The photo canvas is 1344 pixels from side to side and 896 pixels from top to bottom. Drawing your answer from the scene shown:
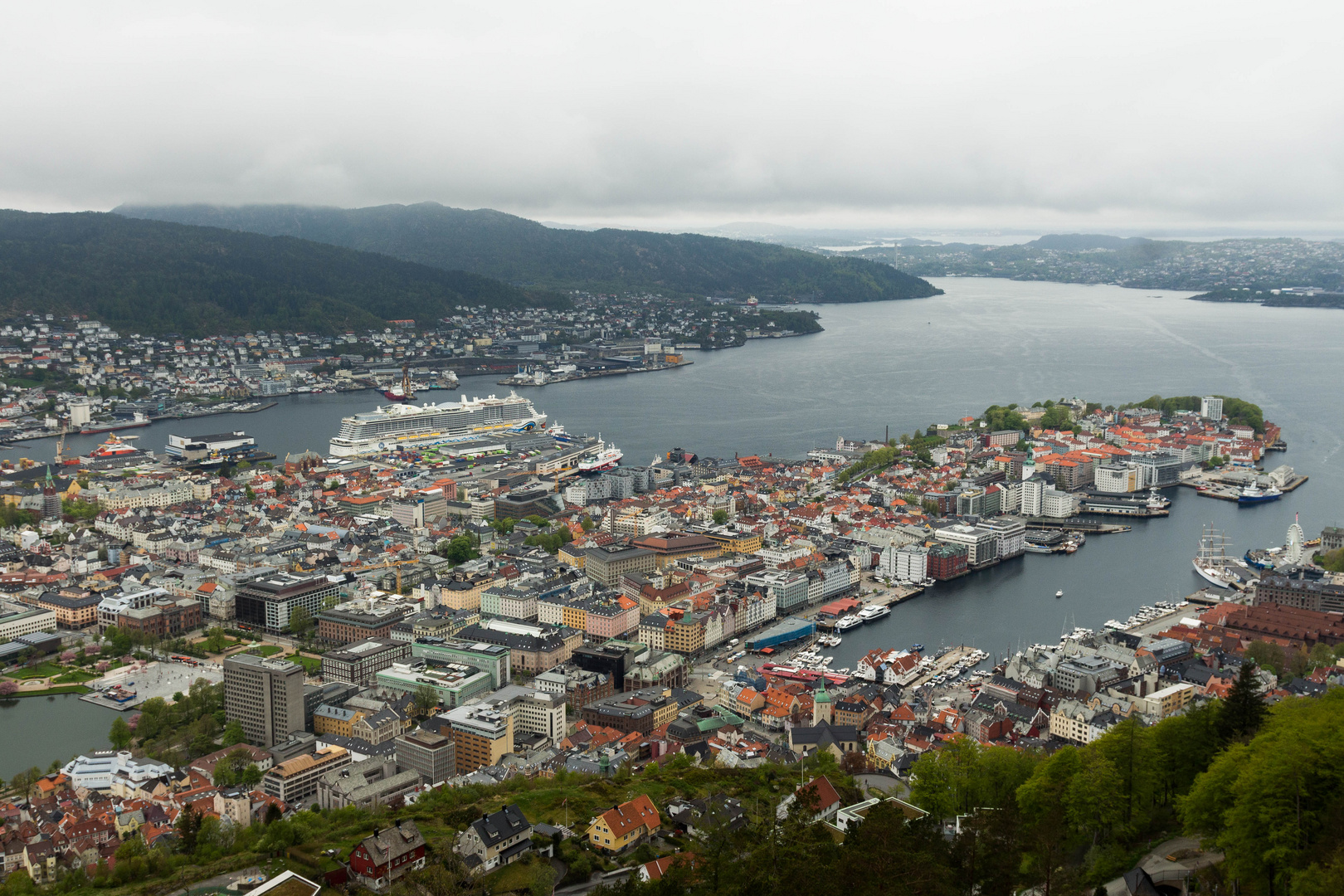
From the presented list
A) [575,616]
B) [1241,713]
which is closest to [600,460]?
[575,616]

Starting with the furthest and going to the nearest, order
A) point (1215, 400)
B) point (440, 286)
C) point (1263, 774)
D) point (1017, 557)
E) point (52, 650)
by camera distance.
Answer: point (440, 286) → point (1215, 400) → point (1017, 557) → point (52, 650) → point (1263, 774)

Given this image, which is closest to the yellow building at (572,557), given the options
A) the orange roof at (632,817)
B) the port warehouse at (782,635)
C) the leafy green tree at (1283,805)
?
the port warehouse at (782,635)

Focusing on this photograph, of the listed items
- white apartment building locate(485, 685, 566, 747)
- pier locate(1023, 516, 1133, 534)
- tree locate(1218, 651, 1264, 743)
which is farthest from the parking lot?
pier locate(1023, 516, 1133, 534)

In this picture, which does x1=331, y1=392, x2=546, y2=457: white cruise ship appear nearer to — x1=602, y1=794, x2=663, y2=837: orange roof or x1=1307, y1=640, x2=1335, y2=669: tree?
x1=1307, y1=640, x2=1335, y2=669: tree

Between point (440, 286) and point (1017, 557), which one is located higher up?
point (440, 286)

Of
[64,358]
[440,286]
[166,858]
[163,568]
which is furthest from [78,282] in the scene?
[166,858]

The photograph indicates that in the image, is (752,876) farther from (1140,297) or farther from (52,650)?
(1140,297)

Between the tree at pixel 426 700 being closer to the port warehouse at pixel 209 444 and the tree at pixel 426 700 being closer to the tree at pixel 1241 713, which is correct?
the tree at pixel 1241 713
